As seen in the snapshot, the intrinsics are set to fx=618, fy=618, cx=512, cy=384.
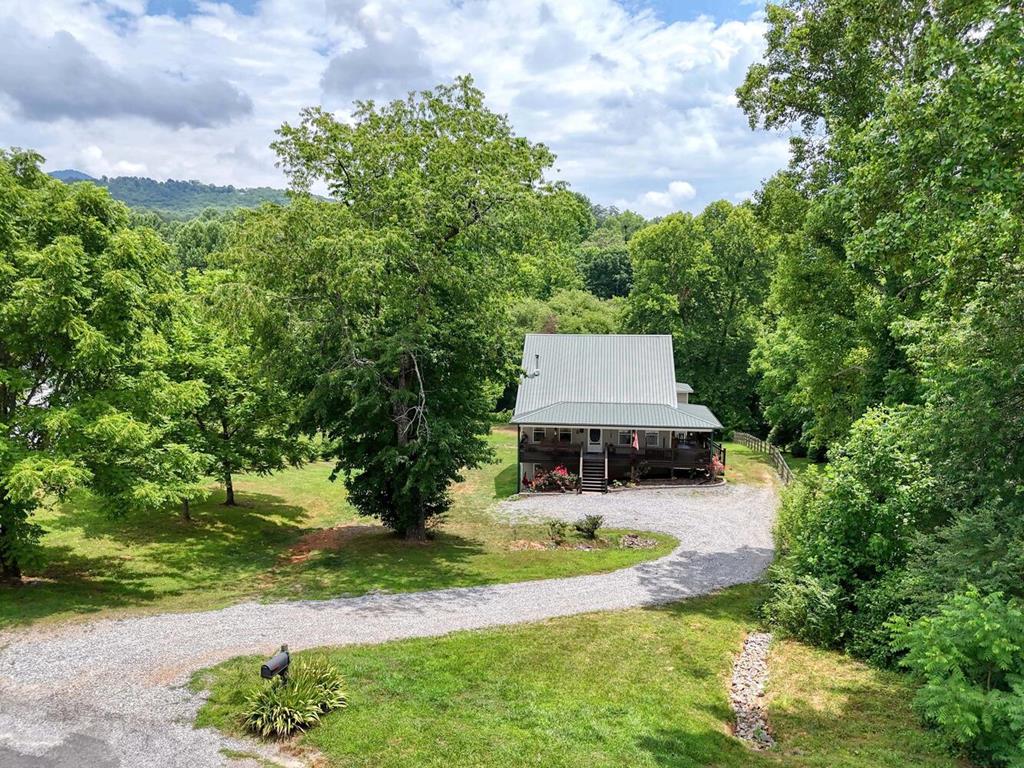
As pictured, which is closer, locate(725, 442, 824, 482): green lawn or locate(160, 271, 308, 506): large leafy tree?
locate(160, 271, 308, 506): large leafy tree

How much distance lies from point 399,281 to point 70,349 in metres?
7.51

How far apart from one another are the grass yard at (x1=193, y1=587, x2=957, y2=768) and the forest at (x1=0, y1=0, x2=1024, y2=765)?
4.05 ft

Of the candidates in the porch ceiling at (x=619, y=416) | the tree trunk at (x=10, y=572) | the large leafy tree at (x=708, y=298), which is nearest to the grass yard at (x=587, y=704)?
the tree trunk at (x=10, y=572)

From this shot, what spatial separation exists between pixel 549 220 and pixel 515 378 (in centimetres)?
501

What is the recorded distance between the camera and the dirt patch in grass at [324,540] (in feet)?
63.8

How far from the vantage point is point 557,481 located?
29562 millimetres

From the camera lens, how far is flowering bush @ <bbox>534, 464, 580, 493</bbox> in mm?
29484

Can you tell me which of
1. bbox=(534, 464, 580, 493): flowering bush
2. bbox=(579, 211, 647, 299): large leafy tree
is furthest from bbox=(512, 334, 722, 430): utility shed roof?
bbox=(579, 211, 647, 299): large leafy tree

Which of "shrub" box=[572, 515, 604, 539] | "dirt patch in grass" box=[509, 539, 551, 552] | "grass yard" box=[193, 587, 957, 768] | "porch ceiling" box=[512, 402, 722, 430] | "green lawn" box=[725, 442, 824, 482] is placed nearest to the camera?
"grass yard" box=[193, 587, 957, 768]

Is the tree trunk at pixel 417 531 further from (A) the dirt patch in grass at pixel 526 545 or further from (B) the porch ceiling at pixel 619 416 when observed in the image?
(B) the porch ceiling at pixel 619 416

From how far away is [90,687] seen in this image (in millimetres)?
9883

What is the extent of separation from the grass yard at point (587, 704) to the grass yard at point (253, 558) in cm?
433

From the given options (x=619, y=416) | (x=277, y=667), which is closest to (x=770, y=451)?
(x=619, y=416)

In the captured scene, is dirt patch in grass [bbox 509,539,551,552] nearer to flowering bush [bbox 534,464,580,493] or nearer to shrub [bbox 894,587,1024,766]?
flowering bush [bbox 534,464,580,493]
